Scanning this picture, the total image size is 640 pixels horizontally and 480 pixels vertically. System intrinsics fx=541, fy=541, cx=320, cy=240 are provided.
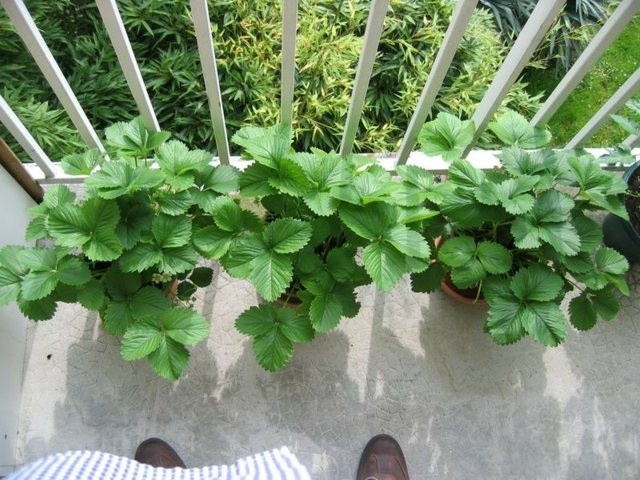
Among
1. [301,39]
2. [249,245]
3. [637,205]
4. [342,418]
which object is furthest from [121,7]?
[637,205]

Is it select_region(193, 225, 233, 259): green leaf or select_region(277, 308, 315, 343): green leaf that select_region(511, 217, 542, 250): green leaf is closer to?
select_region(277, 308, 315, 343): green leaf

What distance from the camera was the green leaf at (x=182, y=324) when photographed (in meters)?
1.17

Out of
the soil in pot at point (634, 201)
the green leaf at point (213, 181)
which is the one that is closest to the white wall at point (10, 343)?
the green leaf at point (213, 181)

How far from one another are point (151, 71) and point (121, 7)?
0.89 ft

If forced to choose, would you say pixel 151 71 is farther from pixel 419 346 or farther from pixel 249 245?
pixel 419 346

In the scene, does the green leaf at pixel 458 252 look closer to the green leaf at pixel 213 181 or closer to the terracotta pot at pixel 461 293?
the terracotta pot at pixel 461 293

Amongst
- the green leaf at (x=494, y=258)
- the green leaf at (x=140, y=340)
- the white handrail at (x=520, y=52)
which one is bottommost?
the green leaf at (x=140, y=340)

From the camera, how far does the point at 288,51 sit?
1.21 meters

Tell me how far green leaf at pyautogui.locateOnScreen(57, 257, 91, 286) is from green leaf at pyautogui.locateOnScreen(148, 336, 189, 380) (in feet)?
0.68

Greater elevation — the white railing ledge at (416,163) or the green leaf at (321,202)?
the green leaf at (321,202)

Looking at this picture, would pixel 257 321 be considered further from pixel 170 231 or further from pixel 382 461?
pixel 382 461

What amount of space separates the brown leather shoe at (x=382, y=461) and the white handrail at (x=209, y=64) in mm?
928

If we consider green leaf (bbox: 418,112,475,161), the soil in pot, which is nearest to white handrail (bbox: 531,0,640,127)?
green leaf (bbox: 418,112,475,161)

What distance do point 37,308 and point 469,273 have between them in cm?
96
